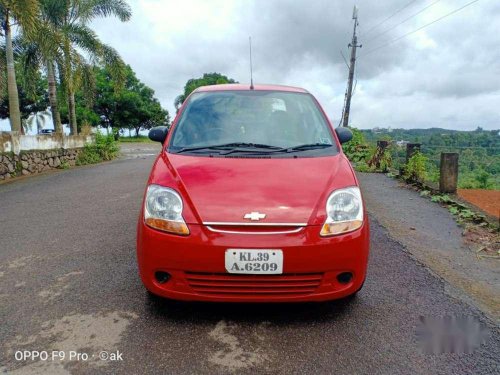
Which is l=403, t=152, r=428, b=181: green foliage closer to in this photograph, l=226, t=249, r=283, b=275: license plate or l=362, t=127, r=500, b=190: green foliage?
l=362, t=127, r=500, b=190: green foliage

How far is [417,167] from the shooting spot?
7.76 meters

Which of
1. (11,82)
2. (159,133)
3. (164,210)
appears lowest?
(164,210)

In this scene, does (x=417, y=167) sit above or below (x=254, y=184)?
below

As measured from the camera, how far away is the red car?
2311mm

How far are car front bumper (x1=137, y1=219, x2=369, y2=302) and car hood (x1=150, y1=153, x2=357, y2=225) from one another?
120mm

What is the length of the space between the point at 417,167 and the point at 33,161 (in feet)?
36.7

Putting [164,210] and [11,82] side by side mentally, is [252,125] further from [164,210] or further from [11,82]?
[11,82]

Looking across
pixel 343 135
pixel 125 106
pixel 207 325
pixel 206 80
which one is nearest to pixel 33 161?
pixel 343 135

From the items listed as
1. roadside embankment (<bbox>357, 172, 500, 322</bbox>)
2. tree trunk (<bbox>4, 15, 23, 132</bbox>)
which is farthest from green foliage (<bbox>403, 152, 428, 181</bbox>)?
tree trunk (<bbox>4, 15, 23, 132</bbox>)

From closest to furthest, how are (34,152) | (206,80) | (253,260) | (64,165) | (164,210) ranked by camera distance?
(253,260), (164,210), (34,152), (64,165), (206,80)

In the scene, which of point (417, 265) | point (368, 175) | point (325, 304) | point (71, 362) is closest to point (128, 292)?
point (71, 362)

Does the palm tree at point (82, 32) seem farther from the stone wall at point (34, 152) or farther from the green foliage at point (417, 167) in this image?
the green foliage at point (417, 167)

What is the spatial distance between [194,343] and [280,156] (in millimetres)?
1460

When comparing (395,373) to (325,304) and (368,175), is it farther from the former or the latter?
(368,175)
